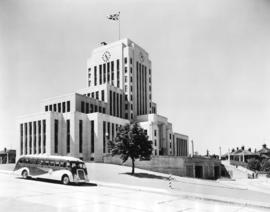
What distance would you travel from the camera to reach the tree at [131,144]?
162ft

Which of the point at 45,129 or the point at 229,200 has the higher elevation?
the point at 45,129

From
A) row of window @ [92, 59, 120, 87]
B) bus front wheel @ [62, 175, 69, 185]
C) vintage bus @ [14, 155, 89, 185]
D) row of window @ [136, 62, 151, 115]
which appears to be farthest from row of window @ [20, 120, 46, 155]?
bus front wheel @ [62, 175, 69, 185]

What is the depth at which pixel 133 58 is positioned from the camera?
101 m

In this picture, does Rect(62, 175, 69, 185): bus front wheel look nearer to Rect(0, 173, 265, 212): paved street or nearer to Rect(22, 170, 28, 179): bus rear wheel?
Rect(22, 170, 28, 179): bus rear wheel

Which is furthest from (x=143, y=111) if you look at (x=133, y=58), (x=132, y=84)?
(x=133, y=58)

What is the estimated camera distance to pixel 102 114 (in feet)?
251

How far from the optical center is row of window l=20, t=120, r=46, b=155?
72.9 m

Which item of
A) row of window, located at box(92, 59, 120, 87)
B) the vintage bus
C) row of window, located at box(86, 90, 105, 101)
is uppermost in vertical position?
row of window, located at box(92, 59, 120, 87)

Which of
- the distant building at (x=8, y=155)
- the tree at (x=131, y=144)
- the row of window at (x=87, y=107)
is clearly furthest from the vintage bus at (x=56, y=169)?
the distant building at (x=8, y=155)

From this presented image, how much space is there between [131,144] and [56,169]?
20.6 metres

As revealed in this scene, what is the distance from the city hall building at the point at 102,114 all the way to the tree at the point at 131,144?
794 centimetres

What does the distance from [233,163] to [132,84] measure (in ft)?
121

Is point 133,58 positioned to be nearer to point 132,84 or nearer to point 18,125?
point 132,84

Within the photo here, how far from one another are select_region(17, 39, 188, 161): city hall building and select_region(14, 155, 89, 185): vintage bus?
25.9 meters
